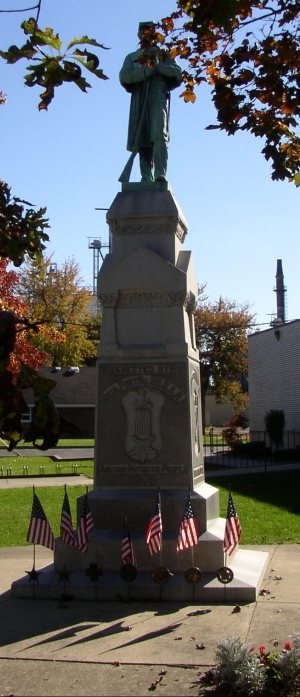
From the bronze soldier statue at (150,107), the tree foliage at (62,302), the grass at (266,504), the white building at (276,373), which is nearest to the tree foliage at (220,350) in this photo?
the tree foliage at (62,302)

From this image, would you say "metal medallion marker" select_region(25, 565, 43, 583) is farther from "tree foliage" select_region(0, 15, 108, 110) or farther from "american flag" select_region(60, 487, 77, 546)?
"tree foliage" select_region(0, 15, 108, 110)

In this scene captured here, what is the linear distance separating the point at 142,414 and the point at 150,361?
63cm

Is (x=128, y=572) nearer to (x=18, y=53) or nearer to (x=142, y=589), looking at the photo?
(x=142, y=589)

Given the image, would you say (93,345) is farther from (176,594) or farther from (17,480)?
(176,594)

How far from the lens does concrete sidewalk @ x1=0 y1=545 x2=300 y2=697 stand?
608 centimetres

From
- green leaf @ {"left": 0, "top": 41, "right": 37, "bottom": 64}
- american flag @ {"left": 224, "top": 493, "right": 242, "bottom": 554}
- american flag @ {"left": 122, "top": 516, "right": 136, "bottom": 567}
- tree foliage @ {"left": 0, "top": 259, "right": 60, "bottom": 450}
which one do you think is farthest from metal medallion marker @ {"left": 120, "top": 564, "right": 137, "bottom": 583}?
green leaf @ {"left": 0, "top": 41, "right": 37, "bottom": 64}

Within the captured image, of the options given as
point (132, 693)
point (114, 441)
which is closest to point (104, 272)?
point (114, 441)

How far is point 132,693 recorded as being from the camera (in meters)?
5.83

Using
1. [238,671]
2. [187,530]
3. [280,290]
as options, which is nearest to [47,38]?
[238,671]

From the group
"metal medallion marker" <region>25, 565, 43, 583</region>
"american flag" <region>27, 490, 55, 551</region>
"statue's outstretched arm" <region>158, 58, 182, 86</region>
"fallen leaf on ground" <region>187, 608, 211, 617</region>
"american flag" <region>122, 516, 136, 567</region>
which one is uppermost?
"statue's outstretched arm" <region>158, 58, 182, 86</region>

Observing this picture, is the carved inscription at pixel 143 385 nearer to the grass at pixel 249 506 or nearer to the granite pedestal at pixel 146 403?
the granite pedestal at pixel 146 403

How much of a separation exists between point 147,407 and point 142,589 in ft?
6.88

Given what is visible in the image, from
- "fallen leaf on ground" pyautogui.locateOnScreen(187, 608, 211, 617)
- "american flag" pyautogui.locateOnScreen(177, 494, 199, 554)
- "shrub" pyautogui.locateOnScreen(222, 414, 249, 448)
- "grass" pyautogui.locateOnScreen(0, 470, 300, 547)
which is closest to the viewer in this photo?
"fallen leaf on ground" pyautogui.locateOnScreen(187, 608, 211, 617)

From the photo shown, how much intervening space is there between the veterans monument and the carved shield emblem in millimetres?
12
